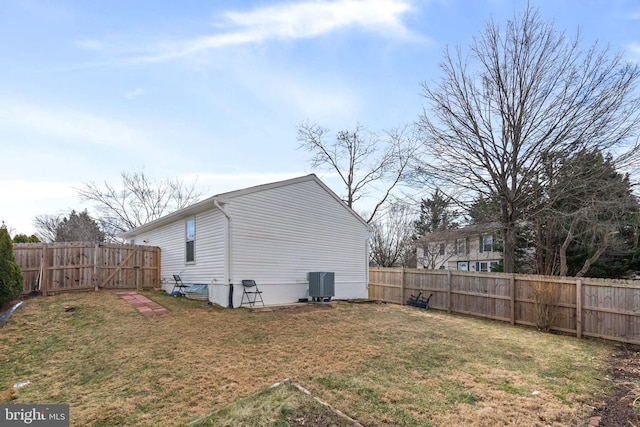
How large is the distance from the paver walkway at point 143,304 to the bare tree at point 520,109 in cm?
1125

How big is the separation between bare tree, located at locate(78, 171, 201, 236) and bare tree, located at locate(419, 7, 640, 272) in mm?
23859

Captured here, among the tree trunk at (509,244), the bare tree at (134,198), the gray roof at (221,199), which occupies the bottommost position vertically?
the tree trunk at (509,244)

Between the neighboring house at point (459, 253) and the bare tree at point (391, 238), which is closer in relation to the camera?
the neighboring house at point (459, 253)

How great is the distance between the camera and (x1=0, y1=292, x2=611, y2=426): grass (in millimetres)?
3939

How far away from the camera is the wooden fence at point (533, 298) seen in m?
8.93

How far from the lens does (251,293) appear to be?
11.0 metres

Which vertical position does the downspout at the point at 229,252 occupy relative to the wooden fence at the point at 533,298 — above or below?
above

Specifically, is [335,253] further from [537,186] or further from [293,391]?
[293,391]

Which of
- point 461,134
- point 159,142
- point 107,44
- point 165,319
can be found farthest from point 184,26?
point 461,134

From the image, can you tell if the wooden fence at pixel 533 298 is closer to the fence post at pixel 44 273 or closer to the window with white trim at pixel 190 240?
the window with white trim at pixel 190 240

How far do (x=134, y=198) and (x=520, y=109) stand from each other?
28.9 m

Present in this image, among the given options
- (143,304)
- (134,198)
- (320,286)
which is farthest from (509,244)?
(134,198)

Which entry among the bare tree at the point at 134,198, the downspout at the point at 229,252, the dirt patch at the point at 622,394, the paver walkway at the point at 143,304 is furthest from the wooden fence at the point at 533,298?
the bare tree at the point at 134,198

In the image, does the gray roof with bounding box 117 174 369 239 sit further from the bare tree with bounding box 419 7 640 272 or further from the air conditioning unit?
the bare tree with bounding box 419 7 640 272
